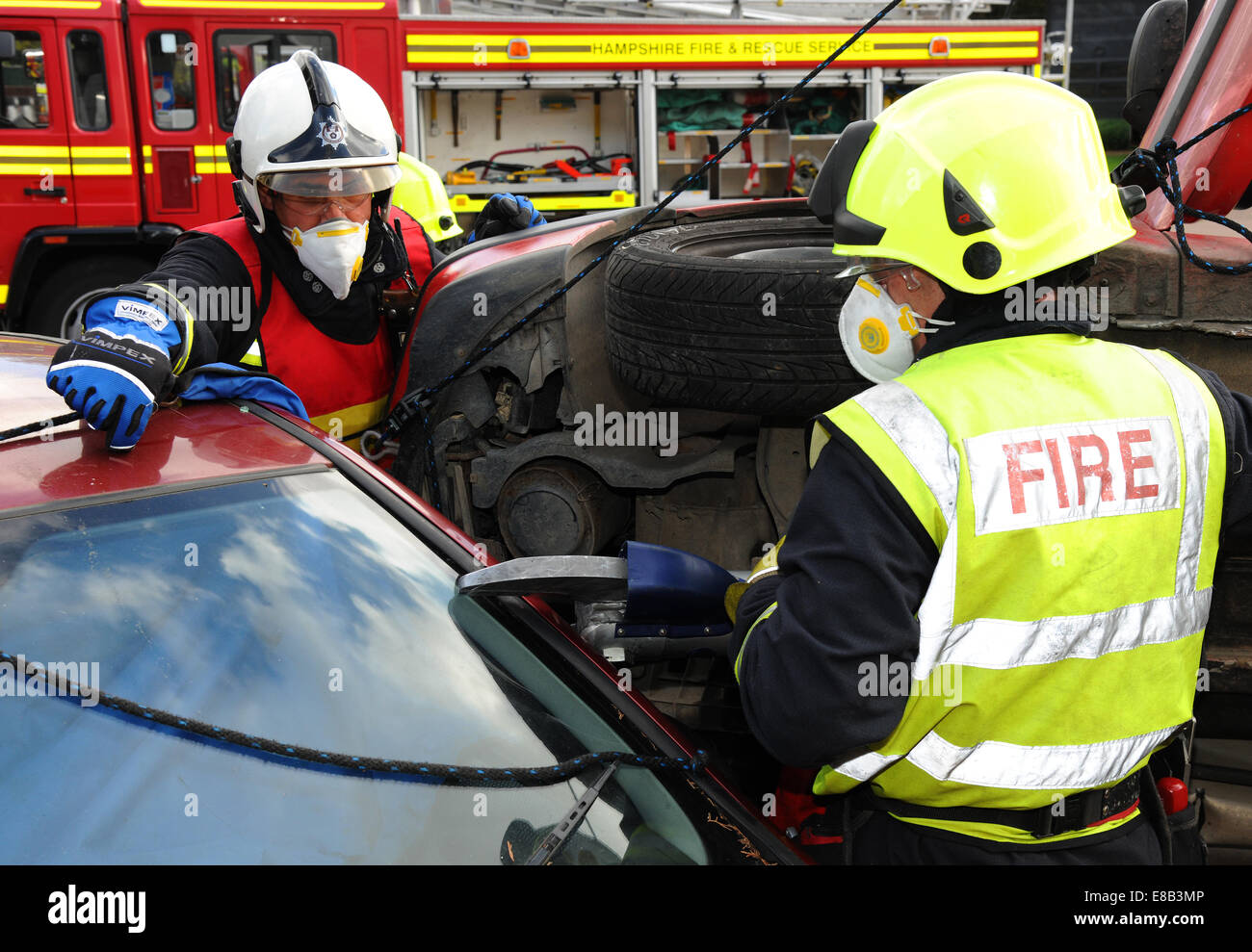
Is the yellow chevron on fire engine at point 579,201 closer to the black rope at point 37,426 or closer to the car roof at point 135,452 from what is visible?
the car roof at point 135,452

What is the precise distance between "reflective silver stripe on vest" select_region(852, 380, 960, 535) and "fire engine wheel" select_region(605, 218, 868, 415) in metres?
1.40

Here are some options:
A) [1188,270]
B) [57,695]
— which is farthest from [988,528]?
[1188,270]

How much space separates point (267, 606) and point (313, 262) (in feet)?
5.05

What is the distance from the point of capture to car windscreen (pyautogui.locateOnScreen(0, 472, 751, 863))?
1287 millimetres

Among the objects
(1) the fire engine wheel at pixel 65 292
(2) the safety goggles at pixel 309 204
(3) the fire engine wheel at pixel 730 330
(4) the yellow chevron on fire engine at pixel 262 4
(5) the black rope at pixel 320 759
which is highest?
(4) the yellow chevron on fire engine at pixel 262 4

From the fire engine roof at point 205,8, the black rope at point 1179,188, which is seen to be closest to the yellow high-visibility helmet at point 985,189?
the black rope at point 1179,188

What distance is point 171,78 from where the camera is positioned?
8852 mm

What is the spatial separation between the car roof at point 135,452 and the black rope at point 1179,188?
1934 mm

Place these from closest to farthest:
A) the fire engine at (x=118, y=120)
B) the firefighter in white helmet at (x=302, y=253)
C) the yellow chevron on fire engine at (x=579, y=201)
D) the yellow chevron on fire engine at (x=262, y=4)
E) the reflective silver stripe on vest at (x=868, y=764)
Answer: the reflective silver stripe on vest at (x=868, y=764), the firefighter in white helmet at (x=302, y=253), the fire engine at (x=118, y=120), the yellow chevron on fire engine at (x=262, y=4), the yellow chevron on fire engine at (x=579, y=201)

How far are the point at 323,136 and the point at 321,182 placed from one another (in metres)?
0.11

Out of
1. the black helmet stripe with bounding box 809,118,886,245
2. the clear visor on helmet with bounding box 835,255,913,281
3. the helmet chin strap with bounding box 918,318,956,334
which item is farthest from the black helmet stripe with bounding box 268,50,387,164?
the helmet chin strap with bounding box 918,318,956,334

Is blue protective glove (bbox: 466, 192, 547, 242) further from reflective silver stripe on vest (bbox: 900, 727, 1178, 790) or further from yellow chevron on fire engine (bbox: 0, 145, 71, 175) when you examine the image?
yellow chevron on fire engine (bbox: 0, 145, 71, 175)

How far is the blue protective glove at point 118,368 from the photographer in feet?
5.69
